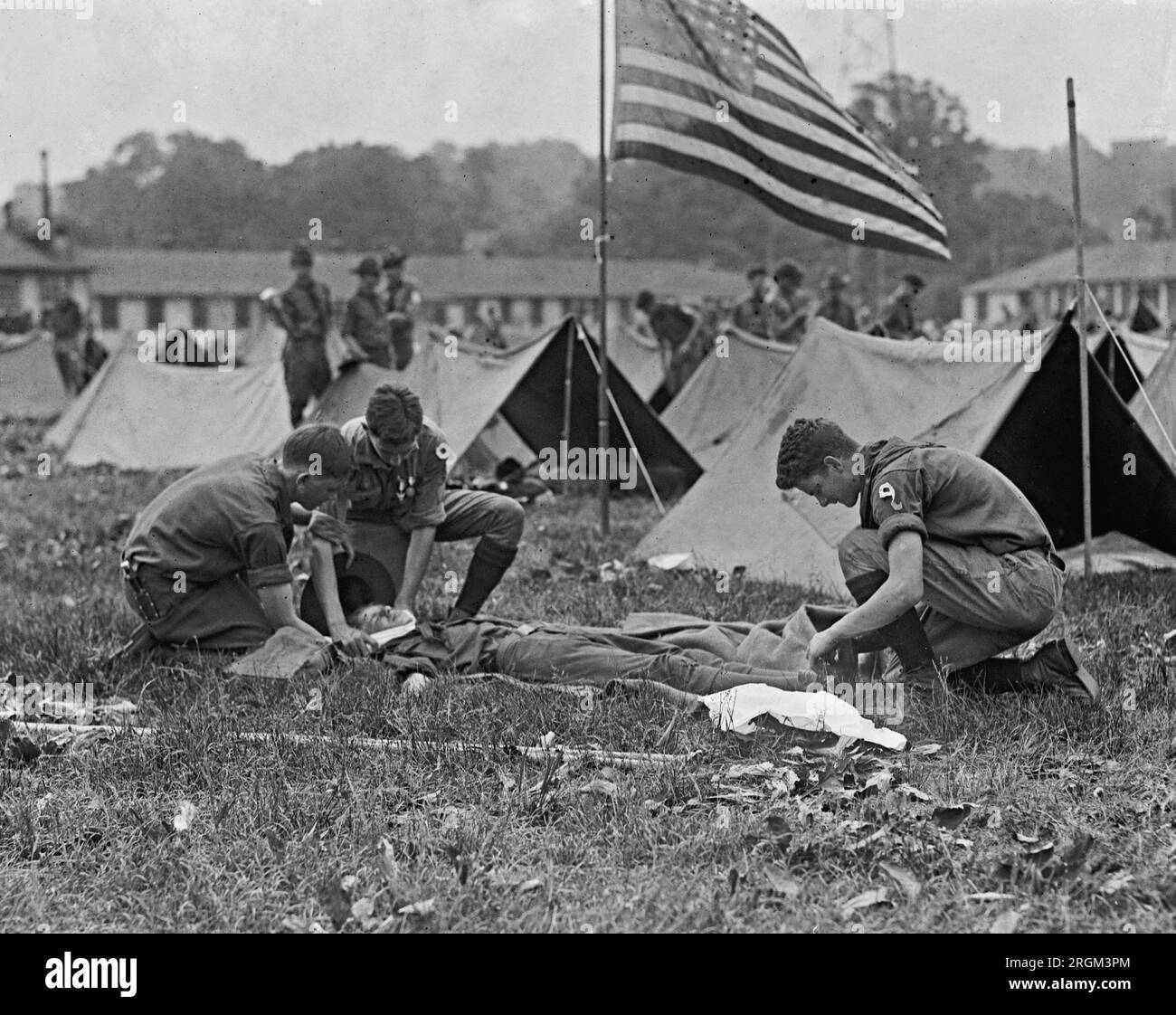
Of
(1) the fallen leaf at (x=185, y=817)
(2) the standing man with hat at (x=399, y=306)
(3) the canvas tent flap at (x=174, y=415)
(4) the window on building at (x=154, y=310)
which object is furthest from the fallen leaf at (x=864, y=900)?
(4) the window on building at (x=154, y=310)

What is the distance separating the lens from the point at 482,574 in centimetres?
588

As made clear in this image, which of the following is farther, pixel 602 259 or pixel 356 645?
pixel 602 259

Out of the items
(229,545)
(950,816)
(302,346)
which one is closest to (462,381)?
(302,346)

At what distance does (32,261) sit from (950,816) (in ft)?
193

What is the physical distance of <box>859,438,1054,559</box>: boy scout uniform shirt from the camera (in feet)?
14.4

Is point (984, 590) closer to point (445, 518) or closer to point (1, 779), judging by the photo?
point (445, 518)

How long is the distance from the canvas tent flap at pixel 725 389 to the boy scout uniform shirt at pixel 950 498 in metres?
7.62

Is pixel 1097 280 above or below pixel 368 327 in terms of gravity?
above

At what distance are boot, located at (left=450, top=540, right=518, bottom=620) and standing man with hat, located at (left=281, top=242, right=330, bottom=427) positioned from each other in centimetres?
735

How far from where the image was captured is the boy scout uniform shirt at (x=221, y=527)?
5.00 m

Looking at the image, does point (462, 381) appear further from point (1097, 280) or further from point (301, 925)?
point (1097, 280)

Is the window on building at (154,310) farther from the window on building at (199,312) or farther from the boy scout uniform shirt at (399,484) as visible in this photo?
the boy scout uniform shirt at (399,484)
